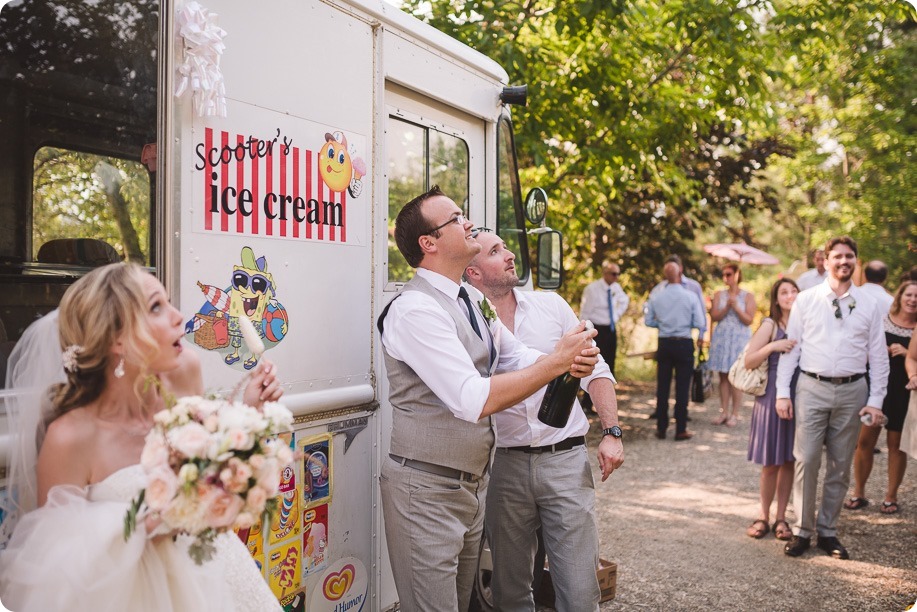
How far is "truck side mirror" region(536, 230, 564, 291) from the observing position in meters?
4.77

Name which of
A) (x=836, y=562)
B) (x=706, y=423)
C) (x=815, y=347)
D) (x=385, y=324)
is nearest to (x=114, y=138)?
(x=385, y=324)

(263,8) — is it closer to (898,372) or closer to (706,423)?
(898,372)

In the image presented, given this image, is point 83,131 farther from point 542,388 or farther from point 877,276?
point 877,276

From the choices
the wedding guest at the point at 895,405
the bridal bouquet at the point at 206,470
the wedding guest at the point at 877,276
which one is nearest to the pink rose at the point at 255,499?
the bridal bouquet at the point at 206,470

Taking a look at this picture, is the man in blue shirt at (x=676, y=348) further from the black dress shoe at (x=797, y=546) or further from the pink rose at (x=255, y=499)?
the pink rose at (x=255, y=499)

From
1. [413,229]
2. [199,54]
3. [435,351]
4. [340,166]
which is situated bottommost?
[435,351]

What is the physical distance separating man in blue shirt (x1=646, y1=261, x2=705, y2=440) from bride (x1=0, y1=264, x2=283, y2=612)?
26.9ft

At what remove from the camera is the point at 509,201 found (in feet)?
15.2

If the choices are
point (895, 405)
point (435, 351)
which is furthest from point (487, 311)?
point (895, 405)

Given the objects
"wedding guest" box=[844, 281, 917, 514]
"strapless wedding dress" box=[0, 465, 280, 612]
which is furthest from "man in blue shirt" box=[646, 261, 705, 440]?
"strapless wedding dress" box=[0, 465, 280, 612]

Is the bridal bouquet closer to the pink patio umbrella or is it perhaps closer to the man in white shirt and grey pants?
the man in white shirt and grey pants

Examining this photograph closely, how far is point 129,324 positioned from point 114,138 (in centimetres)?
77

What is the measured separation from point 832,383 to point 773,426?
558mm

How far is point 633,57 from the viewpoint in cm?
816
